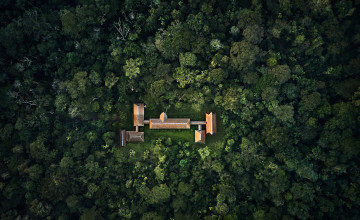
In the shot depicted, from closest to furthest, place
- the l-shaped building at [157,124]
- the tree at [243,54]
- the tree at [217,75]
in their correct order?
1. the tree at [243,54]
2. the tree at [217,75]
3. the l-shaped building at [157,124]

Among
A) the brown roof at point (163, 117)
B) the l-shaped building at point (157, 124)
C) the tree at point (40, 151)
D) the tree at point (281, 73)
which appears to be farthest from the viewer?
Answer: the l-shaped building at point (157, 124)

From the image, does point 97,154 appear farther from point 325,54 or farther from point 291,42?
point 325,54

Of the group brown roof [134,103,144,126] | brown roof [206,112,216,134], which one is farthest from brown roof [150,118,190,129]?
brown roof [206,112,216,134]

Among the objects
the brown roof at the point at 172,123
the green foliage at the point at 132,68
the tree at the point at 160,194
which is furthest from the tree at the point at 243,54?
the tree at the point at 160,194

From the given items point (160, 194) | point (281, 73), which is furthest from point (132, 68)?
point (281, 73)

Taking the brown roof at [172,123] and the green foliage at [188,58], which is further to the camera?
the brown roof at [172,123]

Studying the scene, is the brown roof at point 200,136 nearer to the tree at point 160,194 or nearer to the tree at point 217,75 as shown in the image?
the tree at point 217,75
